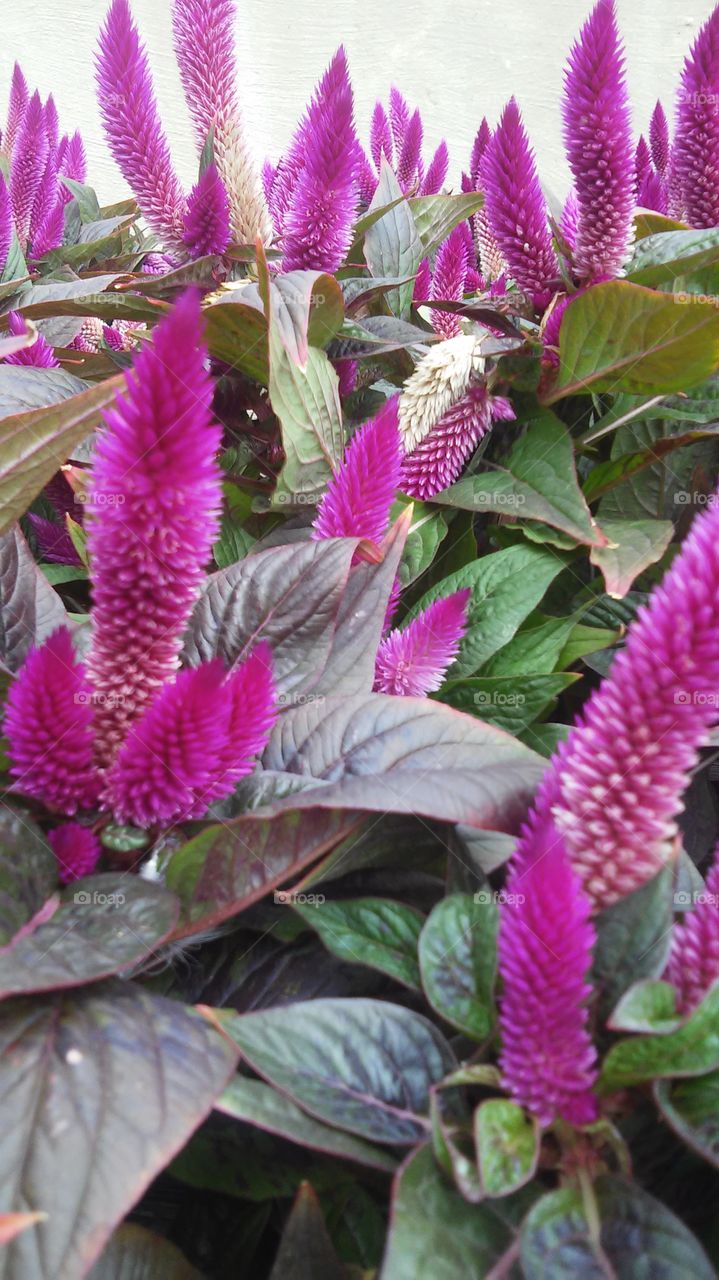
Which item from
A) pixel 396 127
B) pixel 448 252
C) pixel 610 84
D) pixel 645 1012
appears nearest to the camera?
pixel 645 1012

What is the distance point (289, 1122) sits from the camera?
0.40 metres

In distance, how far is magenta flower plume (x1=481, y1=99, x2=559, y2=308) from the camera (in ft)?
2.62

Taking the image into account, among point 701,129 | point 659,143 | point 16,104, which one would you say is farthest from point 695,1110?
point 16,104

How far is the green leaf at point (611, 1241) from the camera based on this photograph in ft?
1.19

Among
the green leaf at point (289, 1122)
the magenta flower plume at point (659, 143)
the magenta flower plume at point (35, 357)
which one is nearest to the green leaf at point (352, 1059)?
the green leaf at point (289, 1122)

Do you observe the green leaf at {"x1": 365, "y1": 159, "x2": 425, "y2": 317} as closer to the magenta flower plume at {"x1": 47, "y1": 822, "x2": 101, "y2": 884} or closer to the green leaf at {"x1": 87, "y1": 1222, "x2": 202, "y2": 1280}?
the magenta flower plume at {"x1": 47, "y1": 822, "x2": 101, "y2": 884}

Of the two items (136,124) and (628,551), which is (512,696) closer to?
(628,551)

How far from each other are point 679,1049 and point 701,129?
0.86 meters

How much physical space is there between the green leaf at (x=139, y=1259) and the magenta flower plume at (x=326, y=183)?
78 centimetres

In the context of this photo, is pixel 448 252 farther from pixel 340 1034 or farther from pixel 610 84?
pixel 340 1034

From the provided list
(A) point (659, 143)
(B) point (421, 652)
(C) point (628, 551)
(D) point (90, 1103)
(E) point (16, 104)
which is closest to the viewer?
(D) point (90, 1103)

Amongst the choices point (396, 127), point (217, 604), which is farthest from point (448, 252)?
point (396, 127)

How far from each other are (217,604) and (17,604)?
0.14 m

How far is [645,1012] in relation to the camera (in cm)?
39
